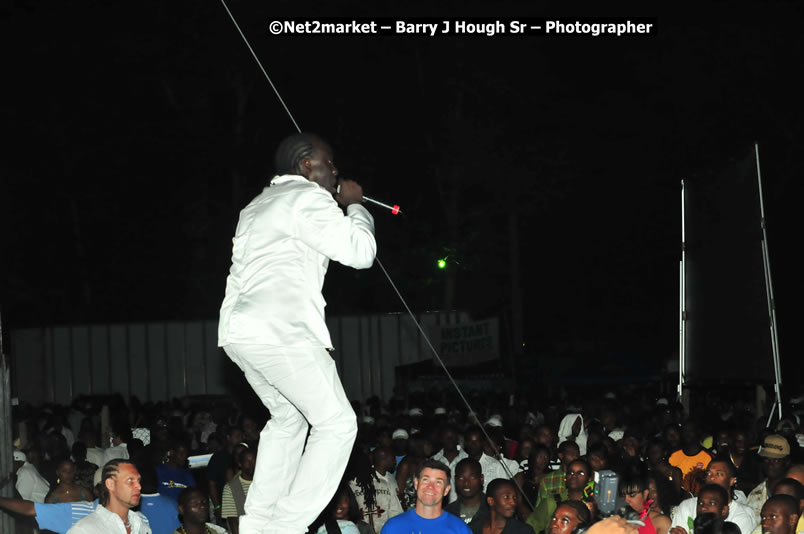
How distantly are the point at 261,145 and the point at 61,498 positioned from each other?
2578cm

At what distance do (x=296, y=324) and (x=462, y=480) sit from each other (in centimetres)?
382

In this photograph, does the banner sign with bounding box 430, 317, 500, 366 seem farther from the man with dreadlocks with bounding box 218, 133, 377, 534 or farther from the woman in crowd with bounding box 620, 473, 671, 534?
the man with dreadlocks with bounding box 218, 133, 377, 534

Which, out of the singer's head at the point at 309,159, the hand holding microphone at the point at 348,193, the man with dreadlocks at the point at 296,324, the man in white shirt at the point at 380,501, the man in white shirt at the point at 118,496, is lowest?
the man in white shirt at the point at 380,501

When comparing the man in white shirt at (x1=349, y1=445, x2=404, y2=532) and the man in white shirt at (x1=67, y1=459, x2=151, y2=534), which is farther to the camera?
the man in white shirt at (x1=349, y1=445, x2=404, y2=532)

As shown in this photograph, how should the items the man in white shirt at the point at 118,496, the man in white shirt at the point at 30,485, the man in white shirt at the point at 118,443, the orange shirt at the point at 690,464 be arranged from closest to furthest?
the man in white shirt at the point at 118,496 < the man in white shirt at the point at 30,485 < the orange shirt at the point at 690,464 < the man in white shirt at the point at 118,443

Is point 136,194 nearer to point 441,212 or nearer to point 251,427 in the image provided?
point 441,212

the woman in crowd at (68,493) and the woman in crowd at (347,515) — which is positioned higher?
the woman in crowd at (68,493)

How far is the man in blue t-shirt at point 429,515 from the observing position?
640 cm

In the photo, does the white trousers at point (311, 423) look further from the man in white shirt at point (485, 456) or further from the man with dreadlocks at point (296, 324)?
the man in white shirt at point (485, 456)

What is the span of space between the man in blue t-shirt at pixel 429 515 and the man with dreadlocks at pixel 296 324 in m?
1.29

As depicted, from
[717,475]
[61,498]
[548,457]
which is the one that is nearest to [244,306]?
[61,498]

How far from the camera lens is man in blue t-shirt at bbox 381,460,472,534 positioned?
640cm

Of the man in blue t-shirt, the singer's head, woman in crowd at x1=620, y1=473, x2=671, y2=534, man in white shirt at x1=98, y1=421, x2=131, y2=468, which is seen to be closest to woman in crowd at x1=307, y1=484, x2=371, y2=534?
the man in blue t-shirt

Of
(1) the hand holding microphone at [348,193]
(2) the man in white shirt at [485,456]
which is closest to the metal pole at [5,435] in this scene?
(1) the hand holding microphone at [348,193]
